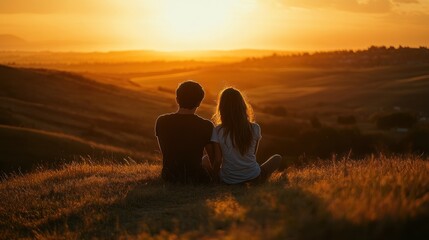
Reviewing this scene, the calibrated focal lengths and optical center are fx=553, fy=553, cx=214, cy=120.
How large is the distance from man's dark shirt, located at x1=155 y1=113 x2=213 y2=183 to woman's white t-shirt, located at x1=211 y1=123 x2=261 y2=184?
25 cm

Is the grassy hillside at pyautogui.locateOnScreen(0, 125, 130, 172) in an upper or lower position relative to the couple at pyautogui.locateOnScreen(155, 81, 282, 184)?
lower

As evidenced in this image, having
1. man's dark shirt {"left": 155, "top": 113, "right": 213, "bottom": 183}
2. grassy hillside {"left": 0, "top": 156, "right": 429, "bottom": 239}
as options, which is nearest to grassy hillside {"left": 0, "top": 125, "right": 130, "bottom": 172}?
grassy hillside {"left": 0, "top": 156, "right": 429, "bottom": 239}

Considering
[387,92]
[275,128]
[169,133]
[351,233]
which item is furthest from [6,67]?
[351,233]

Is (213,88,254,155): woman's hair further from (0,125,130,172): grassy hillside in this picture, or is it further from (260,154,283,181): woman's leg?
(0,125,130,172): grassy hillside

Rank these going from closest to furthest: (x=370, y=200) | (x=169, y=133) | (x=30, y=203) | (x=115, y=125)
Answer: (x=370, y=200) < (x=30, y=203) < (x=169, y=133) < (x=115, y=125)

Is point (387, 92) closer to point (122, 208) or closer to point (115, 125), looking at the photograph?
point (115, 125)

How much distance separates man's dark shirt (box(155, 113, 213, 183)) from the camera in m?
9.24

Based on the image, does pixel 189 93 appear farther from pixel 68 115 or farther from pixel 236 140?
pixel 68 115

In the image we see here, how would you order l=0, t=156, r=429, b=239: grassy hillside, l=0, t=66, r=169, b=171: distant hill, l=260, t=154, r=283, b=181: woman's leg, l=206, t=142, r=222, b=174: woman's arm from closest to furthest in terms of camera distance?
l=0, t=156, r=429, b=239: grassy hillside → l=206, t=142, r=222, b=174: woman's arm → l=260, t=154, r=283, b=181: woman's leg → l=0, t=66, r=169, b=171: distant hill

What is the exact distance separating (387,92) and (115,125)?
64.1 meters

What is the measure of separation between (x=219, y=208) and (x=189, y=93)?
2.91 meters

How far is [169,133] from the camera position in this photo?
9.38 metres

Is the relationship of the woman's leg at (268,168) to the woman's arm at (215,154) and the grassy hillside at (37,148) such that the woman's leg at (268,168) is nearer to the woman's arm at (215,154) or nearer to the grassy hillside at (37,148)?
the woman's arm at (215,154)

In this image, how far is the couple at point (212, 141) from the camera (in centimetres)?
895
